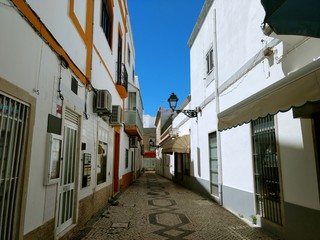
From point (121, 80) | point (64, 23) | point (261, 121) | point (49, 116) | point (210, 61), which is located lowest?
point (49, 116)

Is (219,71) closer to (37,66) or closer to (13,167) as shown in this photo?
(37,66)

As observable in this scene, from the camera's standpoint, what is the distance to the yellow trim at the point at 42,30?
128 inches

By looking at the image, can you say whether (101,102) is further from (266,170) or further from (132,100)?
(132,100)

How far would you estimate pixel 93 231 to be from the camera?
592 centimetres

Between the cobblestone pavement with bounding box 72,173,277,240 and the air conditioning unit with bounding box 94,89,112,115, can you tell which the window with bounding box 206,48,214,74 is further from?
the cobblestone pavement with bounding box 72,173,277,240

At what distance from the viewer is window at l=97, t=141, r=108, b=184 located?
27.3 ft

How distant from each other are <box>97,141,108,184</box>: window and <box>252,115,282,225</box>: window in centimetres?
488

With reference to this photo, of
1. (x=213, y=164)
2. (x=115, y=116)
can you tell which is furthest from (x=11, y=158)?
(x=213, y=164)

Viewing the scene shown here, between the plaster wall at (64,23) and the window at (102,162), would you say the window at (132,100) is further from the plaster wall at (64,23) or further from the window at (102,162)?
the plaster wall at (64,23)

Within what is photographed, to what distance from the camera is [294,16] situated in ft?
10.0

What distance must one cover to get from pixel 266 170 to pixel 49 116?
16.6 feet

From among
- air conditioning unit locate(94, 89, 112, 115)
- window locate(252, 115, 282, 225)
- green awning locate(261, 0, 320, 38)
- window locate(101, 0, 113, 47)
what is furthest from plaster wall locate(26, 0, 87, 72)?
window locate(252, 115, 282, 225)

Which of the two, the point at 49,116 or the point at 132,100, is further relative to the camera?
the point at 132,100

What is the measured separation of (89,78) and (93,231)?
156 inches
